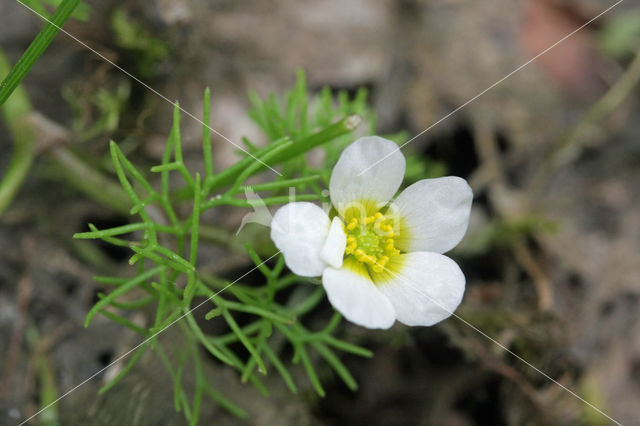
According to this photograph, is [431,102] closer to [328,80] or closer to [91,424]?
[328,80]

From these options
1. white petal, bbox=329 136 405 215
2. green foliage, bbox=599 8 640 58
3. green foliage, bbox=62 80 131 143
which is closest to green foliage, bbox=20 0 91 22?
green foliage, bbox=62 80 131 143

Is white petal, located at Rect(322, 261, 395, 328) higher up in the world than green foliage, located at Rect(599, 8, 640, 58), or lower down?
higher up

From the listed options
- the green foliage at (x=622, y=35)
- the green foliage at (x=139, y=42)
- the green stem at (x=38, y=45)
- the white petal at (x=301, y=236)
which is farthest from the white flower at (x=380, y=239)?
the green foliage at (x=622, y=35)

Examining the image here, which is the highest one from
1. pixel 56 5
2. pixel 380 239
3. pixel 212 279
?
pixel 56 5

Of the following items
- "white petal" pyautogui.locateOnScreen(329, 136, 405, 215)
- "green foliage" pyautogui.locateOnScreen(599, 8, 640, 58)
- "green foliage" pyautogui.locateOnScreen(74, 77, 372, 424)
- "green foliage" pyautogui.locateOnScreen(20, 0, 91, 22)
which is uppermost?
"green foliage" pyautogui.locateOnScreen(20, 0, 91, 22)

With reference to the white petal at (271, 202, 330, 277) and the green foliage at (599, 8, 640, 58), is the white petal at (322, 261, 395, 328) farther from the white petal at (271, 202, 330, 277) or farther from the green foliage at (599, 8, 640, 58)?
the green foliage at (599, 8, 640, 58)

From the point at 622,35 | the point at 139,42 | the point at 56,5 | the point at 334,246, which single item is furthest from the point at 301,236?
the point at 622,35

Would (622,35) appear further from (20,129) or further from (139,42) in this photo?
(20,129)
